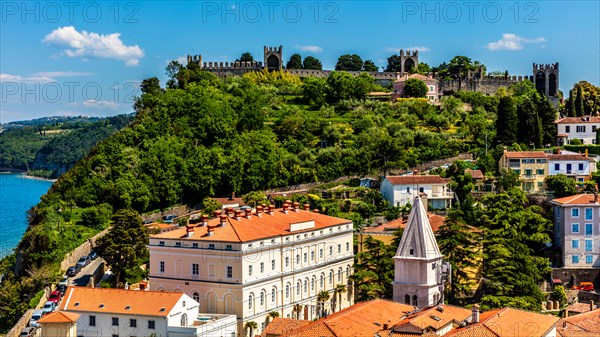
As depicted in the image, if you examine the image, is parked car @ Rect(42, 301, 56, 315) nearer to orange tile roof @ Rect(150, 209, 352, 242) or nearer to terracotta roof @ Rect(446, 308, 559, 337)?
orange tile roof @ Rect(150, 209, 352, 242)

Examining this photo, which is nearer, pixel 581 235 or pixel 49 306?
pixel 49 306

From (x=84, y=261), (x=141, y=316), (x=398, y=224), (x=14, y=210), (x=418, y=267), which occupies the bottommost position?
(x=14, y=210)

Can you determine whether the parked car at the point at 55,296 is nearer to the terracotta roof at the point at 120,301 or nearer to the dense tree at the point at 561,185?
the terracotta roof at the point at 120,301

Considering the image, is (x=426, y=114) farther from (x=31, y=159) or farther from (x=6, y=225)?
(x=31, y=159)

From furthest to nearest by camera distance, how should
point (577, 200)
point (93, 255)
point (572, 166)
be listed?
point (572, 166) → point (93, 255) → point (577, 200)

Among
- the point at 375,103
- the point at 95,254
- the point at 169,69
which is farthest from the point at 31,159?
the point at 95,254

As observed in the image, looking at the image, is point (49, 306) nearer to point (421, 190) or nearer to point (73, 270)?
point (73, 270)

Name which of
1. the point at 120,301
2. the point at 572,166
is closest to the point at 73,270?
the point at 120,301
